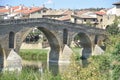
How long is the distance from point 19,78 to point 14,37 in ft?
94.2

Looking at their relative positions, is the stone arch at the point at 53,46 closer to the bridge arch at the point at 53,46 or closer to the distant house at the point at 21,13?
the bridge arch at the point at 53,46

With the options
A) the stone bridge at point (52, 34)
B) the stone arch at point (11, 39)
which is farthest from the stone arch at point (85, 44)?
the stone arch at point (11, 39)

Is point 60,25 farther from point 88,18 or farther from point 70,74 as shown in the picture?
point 70,74

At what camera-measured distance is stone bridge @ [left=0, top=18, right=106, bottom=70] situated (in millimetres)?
49562

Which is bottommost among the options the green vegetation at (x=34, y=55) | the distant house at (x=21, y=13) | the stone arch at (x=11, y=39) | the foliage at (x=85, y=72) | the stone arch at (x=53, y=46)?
the green vegetation at (x=34, y=55)

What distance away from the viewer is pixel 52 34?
2277 inches

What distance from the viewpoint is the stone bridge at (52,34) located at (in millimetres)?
49562

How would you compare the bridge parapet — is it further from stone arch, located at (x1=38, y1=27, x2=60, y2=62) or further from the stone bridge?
stone arch, located at (x1=38, y1=27, x2=60, y2=62)

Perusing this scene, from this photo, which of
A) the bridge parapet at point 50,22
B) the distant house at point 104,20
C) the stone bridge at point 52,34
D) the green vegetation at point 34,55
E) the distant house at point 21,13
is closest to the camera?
the bridge parapet at point 50,22

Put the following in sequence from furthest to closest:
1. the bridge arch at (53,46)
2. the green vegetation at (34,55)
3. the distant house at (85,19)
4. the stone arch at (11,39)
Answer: the distant house at (85,19) < the green vegetation at (34,55) < the bridge arch at (53,46) < the stone arch at (11,39)

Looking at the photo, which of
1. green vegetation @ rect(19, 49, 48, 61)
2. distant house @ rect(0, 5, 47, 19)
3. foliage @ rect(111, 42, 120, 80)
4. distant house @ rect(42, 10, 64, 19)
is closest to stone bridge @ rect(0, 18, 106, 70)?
green vegetation @ rect(19, 49, 48, 61)

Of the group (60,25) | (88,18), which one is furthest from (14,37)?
(88,18)

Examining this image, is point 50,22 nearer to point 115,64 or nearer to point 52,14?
point 52,14

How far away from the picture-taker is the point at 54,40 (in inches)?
2323
